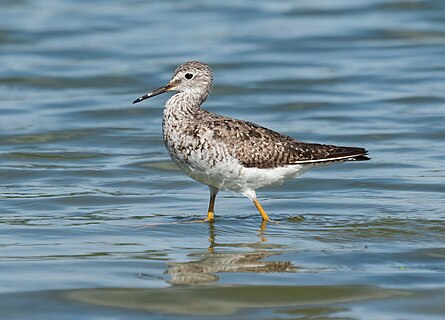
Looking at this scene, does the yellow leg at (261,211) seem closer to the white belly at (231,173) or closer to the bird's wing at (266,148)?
the white belly at (231,173)

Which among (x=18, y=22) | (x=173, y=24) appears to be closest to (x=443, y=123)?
(x=173, y=24)

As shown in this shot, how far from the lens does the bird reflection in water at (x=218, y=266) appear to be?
9.40m

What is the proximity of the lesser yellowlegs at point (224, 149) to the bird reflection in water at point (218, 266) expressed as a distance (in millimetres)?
1134

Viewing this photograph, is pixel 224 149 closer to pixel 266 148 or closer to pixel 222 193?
pixel 266 148

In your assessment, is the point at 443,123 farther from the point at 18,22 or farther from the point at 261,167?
the point at 18,22

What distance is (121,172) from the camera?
1466 cm

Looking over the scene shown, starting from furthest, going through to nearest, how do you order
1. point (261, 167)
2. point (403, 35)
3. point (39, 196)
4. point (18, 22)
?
point (18, 22) → point (403, 35) → point (39, 196) → point (261, 167)

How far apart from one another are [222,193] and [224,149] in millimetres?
2382

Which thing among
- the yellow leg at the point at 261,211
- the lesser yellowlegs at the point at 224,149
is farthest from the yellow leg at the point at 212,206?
the yellow leg at the point at 261,211

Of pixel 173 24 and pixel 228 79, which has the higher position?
pixel 173 24

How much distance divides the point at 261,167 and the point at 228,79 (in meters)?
10.0

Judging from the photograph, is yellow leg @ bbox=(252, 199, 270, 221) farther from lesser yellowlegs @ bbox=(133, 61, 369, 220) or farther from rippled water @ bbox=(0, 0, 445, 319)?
rippled water @ bbox=(0, 0, 445, 319)

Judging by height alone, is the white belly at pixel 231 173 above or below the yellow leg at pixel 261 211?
above

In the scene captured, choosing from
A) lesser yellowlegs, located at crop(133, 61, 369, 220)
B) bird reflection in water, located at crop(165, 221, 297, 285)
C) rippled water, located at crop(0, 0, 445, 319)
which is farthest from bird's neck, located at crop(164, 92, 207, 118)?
bird reflection in water, located at crop(165, 221, 297, 285)
